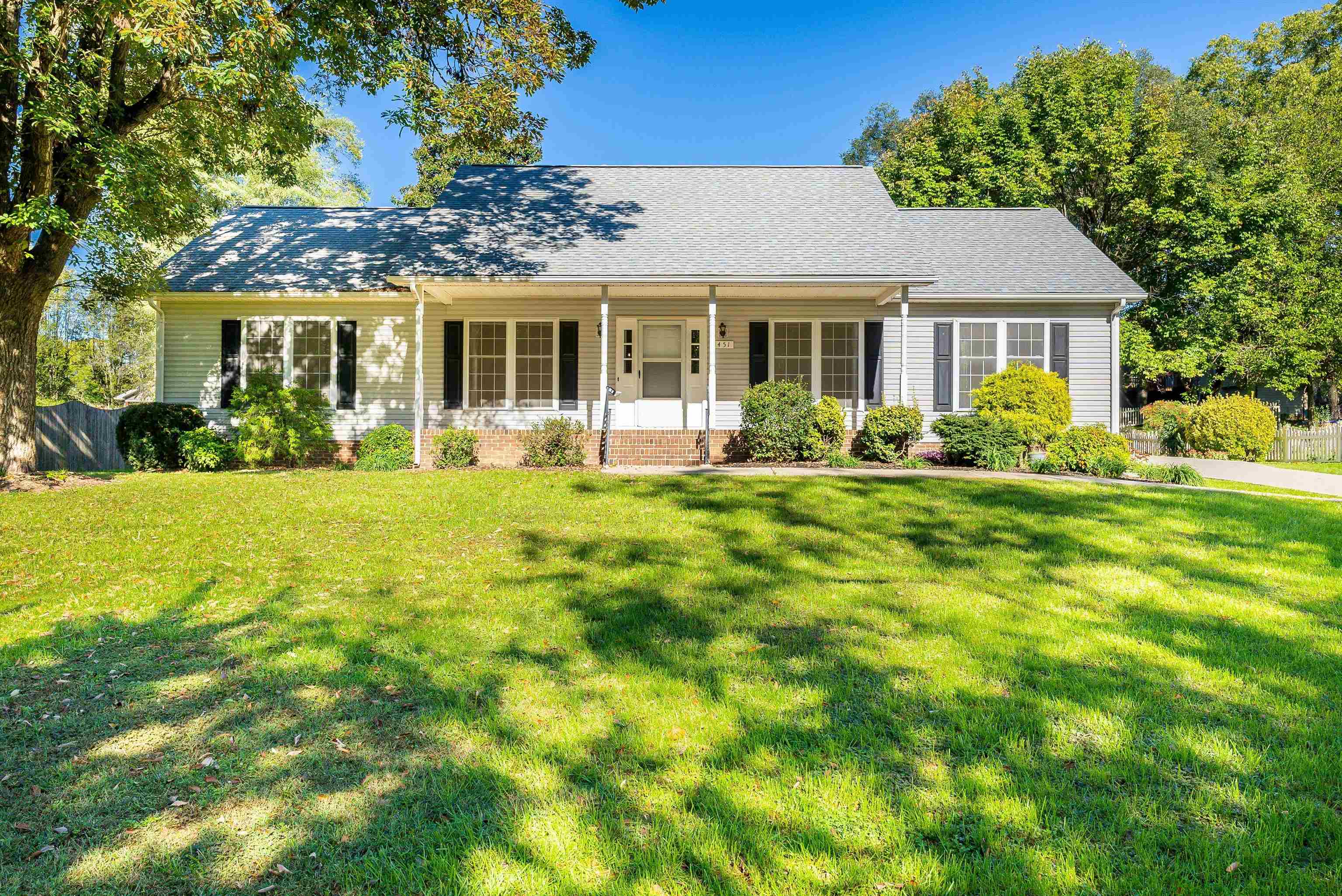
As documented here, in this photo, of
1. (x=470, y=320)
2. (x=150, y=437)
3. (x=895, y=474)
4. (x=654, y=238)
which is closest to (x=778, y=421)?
(x=895, y=474)

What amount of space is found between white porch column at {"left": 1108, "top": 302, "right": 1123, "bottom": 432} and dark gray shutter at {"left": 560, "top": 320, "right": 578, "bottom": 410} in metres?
11.3

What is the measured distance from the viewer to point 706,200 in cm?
1475

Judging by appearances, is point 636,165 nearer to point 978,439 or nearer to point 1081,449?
point 978,439

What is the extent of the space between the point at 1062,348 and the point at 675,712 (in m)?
14.2

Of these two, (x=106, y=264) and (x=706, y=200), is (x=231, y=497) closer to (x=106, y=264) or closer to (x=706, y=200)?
(x=106, y=264)

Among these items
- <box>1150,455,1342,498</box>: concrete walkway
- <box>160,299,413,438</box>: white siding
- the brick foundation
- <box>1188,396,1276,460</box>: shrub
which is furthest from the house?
<box>1188,396,1276,460</box>: shrub

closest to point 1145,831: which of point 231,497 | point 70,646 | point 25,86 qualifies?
point 70,646

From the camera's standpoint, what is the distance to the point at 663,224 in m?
13.7

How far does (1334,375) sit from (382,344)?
92.8 feet

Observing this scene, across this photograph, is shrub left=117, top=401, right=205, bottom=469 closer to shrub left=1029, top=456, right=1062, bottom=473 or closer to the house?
the house

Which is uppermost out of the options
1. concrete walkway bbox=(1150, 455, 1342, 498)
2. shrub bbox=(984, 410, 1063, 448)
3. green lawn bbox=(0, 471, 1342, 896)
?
shrub bbox=(984, 410, 1063, 448)

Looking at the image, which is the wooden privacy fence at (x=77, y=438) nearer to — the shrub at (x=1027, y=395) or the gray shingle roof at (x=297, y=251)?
the gray shingle roof at (x=297, y=251)

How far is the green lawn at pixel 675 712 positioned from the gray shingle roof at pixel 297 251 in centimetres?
834

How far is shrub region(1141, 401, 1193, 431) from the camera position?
52.5 feet
